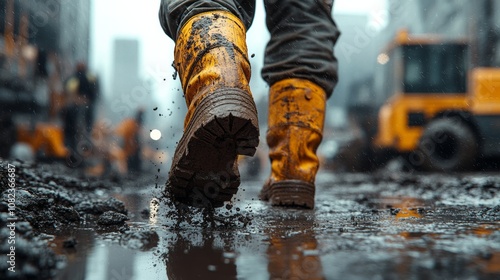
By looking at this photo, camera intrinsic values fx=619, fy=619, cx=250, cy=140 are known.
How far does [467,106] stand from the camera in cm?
879

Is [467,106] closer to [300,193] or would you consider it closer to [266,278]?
[300,193]

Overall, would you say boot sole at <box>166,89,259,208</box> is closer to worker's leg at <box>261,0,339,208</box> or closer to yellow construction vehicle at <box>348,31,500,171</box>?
worker's leg at <box>261,0,339,208</box>

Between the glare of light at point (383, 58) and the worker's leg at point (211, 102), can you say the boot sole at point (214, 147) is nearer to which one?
the worker's leg at point (211, 102)

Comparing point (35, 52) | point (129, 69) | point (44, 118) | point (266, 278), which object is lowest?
point (266, 278)

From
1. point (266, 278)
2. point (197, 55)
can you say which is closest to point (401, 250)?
point (266, 278)

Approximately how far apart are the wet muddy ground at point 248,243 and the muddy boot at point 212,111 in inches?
3.8

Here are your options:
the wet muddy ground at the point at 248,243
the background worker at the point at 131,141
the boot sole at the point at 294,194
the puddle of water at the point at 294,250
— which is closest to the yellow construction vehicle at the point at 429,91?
the background worker at the point at 131,141

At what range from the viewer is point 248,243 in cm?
126

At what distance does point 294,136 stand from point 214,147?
24.7 inches

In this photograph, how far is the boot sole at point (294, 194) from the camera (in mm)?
2013

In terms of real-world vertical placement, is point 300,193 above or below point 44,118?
below

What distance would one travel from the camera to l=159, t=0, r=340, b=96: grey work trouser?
219 cm

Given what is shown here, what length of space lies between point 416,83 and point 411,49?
0.55 m

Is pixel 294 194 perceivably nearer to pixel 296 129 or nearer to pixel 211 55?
pixel 296 129
